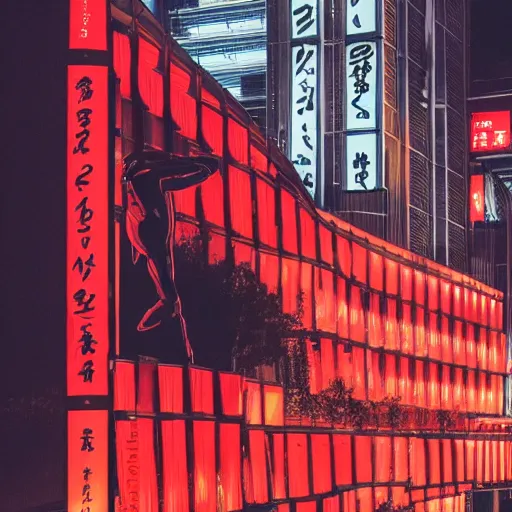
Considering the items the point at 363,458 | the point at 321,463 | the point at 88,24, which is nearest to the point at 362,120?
the point at 363,458

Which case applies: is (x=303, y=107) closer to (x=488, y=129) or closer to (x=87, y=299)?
(x=488, y=129)

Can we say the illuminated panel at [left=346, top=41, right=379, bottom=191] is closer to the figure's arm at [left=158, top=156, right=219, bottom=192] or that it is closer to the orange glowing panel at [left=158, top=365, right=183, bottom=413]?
the figure's arm at [left=158, top=156, right=219, bottom=192]

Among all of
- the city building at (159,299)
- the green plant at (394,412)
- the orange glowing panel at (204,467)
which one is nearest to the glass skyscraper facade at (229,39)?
the city building at (159,299)

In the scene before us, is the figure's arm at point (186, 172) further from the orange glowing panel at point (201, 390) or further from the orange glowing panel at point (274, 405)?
the orange glowing panel at point (274, 405)

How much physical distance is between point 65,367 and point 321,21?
18.9 m

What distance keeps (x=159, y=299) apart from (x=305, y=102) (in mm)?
15096

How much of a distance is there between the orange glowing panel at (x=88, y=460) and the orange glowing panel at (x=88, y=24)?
5.06 metres

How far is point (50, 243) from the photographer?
1686 cm

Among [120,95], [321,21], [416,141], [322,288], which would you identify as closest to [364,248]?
[322,288]

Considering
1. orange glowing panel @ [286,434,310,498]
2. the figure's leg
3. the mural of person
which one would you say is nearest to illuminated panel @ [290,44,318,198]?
orange glowing panel @ [286,434,310,498]

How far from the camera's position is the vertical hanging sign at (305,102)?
3272 cm

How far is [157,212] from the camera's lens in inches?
738

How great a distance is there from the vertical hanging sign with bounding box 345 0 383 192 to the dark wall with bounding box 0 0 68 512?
1606 centimetres

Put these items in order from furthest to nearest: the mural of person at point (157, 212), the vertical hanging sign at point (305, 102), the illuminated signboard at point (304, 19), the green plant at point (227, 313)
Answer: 1. the illuminated signboard at point (304, 19)
2. the vertical hanging sign at point (305, 102)
3. the green plant at point (227, 313)
4. the mural of person at point (157, 212)
